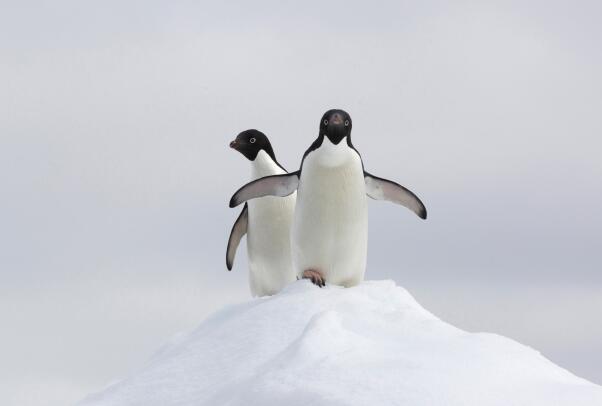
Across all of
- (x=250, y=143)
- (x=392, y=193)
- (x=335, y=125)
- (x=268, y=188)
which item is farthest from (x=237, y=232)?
(x=335, y=125)

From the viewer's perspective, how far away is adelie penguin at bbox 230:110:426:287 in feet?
21.8

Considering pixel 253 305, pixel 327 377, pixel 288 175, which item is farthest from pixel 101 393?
pixel 288 175

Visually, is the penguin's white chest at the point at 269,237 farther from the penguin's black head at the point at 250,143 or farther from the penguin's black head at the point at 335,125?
the penguin's black head at the point at 335,125

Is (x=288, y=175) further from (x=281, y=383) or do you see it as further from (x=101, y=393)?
(x=281, y=383)

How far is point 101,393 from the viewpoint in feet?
18.3

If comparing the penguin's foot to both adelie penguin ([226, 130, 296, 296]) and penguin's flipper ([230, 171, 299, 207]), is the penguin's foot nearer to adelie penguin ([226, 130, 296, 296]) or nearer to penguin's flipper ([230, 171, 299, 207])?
penguin's flipper ([230, 171, 299, 207])

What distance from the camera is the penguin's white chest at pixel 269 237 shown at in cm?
773

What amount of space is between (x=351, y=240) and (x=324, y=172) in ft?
1.97

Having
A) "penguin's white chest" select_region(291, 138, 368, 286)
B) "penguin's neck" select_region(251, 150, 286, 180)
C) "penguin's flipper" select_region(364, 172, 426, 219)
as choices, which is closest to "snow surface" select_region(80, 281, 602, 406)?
"penguin's white chest" select_region(291, 138, 368, 286)

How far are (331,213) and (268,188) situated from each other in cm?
83

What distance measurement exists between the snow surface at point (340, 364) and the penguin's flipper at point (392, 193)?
1.46 metres

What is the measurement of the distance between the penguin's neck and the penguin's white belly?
0.31m

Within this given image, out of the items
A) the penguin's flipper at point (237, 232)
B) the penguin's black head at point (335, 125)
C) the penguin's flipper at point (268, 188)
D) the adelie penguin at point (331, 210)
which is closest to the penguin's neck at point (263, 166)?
Result: the penguin's flipper at point (237, 232)

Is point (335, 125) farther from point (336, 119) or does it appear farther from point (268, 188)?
point (268, 188)
